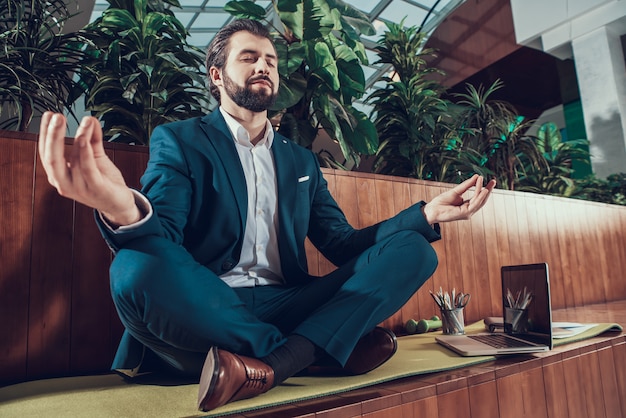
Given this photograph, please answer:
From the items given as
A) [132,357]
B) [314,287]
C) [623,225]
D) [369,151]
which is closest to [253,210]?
[314,287]

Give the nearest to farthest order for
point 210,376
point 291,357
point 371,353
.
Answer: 1. point 210,376
2. point 291,357
3. point 371,353

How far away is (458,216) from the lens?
130 centimetres

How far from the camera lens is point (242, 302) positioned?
1.04m

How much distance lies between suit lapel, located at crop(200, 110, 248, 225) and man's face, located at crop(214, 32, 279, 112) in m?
0.10

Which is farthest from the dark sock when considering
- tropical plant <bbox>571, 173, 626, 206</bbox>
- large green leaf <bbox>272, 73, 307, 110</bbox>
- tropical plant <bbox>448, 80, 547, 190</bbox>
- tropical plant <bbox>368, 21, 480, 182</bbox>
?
tropical plant <bbox>571, 173, 626, 206</bbox>

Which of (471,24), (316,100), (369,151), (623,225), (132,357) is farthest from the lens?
(471,24)

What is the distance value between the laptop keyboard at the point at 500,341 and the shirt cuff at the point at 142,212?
3.58ft

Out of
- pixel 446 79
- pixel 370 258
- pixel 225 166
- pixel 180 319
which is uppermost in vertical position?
pixel 446 79

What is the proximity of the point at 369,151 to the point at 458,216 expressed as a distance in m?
1.42

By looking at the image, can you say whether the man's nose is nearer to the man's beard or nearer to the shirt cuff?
the man's beard

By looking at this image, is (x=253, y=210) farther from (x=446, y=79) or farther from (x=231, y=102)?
(x=446, y=79)

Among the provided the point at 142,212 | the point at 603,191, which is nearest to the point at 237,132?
the point at 142,212

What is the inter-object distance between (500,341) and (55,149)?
1.38 meters

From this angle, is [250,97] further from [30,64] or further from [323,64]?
[323,64]
